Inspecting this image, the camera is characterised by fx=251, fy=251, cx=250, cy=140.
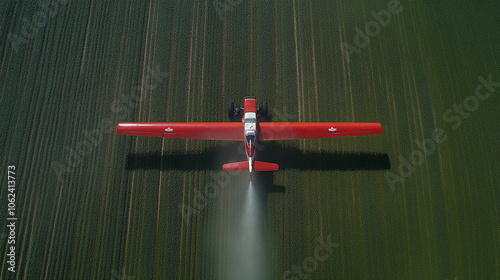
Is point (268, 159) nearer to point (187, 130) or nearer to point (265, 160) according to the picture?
point (265, 160)

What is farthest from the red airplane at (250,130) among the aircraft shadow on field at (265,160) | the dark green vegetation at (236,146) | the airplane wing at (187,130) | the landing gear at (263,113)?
the dark green vegetation at (236,146)

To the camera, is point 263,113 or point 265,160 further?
point 263,113

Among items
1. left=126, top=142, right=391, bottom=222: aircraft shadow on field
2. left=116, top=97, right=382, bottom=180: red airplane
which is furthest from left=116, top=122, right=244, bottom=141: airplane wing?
left=126, top=142, right=391, bottom=222: aircraft shadow on field

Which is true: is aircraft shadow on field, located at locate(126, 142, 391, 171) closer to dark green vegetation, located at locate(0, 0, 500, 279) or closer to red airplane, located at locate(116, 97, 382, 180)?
dark green vegetation, located at locate(0, 0, 500, 279)

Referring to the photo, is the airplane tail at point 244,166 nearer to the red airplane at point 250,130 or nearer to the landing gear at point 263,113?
the red airplane at point 250,130

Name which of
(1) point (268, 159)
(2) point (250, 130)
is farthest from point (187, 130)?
(1) point (268, 159)

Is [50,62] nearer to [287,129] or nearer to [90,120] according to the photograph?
[90,120]
